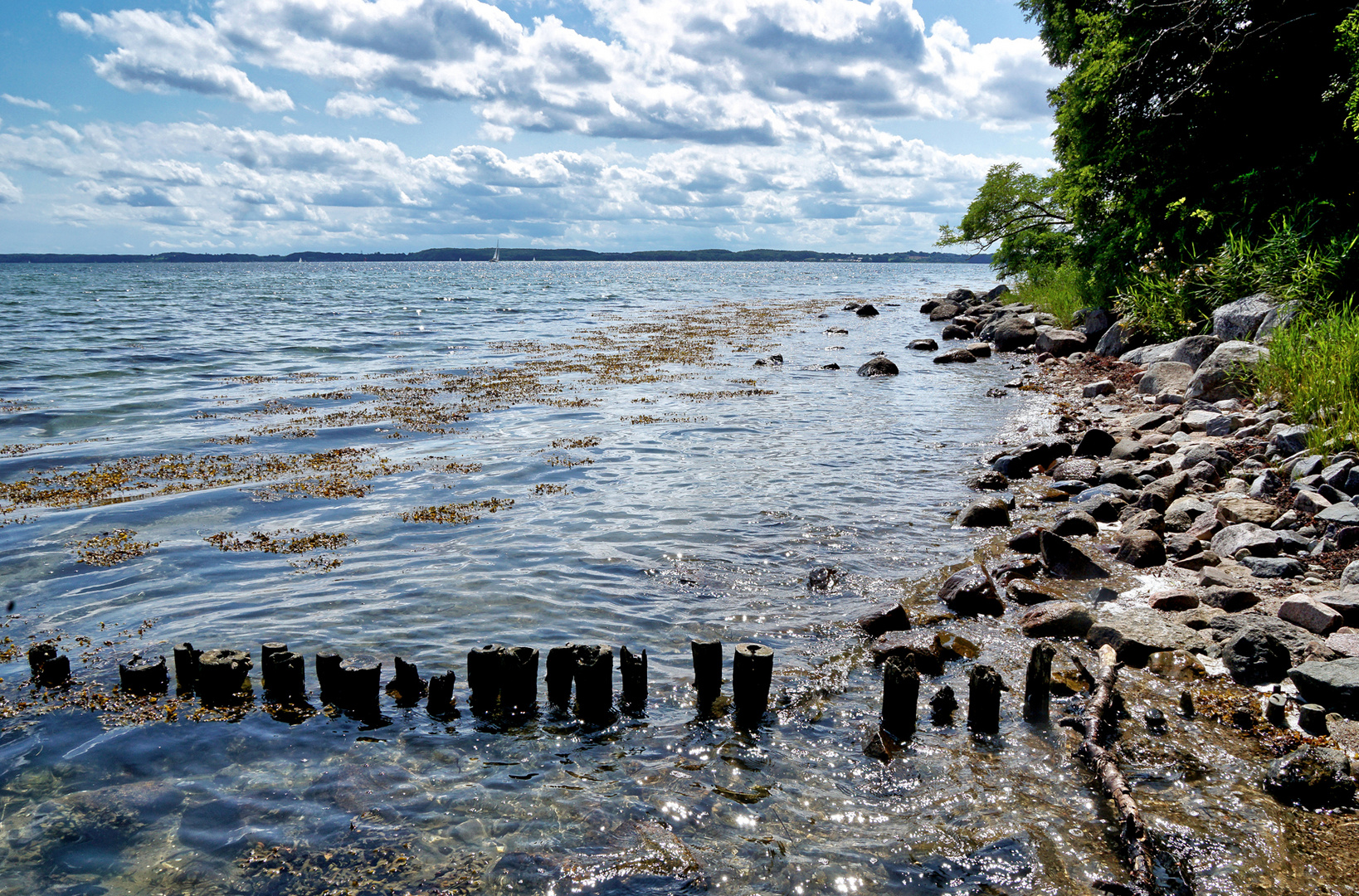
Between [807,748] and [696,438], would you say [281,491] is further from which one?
[807,748]

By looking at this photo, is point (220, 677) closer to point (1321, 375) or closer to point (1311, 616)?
point (1311, 616)

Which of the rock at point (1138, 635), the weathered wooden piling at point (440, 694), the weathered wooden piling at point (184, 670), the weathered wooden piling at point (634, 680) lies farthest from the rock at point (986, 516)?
the weathered wooden piling at point (184, 670)

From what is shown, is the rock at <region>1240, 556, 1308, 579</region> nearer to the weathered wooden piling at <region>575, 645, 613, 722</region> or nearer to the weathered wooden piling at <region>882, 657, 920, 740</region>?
the weathered wooden piling at <region>882, 657, 920, 740</region>

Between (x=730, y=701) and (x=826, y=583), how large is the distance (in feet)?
9.21

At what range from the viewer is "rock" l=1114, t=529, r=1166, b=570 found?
9.03 m

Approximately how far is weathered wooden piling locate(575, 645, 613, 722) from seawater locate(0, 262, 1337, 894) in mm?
231

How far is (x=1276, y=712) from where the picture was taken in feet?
18.9

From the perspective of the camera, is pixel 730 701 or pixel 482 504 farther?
pixel 482 504

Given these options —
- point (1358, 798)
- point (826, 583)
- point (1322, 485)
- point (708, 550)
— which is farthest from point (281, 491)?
point (1322, 485)

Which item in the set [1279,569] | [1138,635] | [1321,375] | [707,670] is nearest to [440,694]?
[707,670]

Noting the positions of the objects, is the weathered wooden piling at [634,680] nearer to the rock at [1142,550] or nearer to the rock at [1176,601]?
the rock at [1176,601]

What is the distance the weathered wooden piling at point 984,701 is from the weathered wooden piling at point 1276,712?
1.87 m

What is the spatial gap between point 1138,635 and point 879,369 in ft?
67.8

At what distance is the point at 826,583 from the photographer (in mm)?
9086
